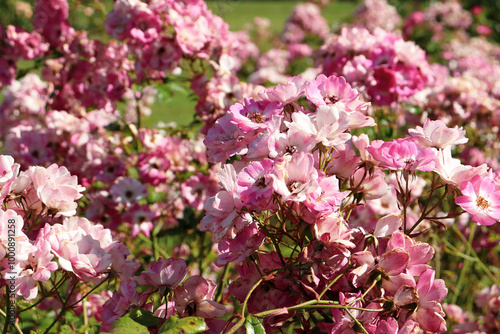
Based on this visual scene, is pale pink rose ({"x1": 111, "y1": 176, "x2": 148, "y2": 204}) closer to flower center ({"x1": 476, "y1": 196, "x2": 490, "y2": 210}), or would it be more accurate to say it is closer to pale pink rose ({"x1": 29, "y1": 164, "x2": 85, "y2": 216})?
pale pink rose ({"x1": 29, "y1": 164, "x2": 85, "y2": 216})

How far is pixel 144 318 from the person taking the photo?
87cm

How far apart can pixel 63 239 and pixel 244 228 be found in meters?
0.30

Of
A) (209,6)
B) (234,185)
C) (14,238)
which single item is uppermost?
(234,185)

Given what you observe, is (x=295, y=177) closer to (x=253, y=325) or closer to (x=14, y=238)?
(x=253, y=325)

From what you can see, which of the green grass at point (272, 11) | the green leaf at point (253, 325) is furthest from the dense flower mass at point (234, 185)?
the green grass at point (272, 11)

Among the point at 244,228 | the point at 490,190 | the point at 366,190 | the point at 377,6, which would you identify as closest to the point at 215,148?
the point at 244,228

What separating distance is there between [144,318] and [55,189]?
267mm

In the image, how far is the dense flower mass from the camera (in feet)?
2.80

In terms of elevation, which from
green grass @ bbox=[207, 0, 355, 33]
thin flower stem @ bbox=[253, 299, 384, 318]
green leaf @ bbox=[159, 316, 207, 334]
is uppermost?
thin flower stem @ bbox=[253, 299, 384, 318]

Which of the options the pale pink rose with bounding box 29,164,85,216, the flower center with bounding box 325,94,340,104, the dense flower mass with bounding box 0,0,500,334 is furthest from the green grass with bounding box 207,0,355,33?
the pale pink rose with bounding box 29,164,85,216

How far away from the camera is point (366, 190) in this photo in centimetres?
100

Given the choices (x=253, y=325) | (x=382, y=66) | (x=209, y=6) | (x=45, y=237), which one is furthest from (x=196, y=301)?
(x=209, y=6)

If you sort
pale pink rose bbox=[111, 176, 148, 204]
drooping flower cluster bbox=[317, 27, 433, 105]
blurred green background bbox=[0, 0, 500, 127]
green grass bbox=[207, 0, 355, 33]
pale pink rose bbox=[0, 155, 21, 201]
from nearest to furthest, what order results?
pale pink rose bbox=[0, 155, 21, 201] < drooping flower cluster bbox=[317, 27, 433, 105] < pale pink rose bbox=[111, 176, 148, 204] < blurred green background bbox=[0, 0, 500, 127] < green grass bbox=[207, 0, 355, 33]

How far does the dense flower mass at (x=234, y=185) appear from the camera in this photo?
2.80ft
